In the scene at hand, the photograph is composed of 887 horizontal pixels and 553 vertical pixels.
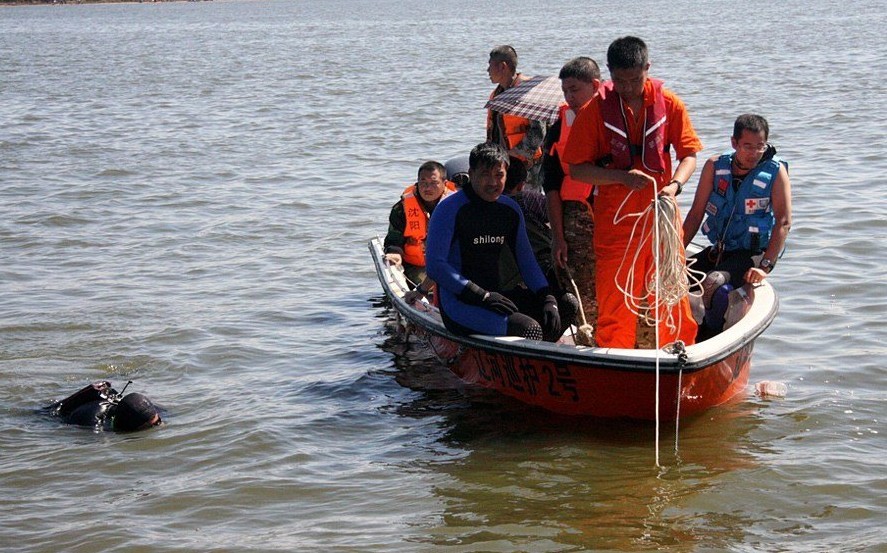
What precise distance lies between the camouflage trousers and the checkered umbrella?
3.64 feet

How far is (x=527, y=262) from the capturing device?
21.2 ft

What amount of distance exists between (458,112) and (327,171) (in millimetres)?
4783

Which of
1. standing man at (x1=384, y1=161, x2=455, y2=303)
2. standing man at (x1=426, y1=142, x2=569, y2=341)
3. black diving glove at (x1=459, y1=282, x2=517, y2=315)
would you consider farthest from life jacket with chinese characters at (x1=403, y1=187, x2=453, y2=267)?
black diving glove at (x1=459, y1=282, x2=517, y2=315)

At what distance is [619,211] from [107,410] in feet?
10.0

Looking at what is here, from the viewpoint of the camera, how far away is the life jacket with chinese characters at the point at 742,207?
6.48 meters

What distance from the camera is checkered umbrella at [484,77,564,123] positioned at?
7.19 m

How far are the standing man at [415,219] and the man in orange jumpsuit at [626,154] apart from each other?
2.02 meters

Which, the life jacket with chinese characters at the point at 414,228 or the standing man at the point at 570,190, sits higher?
the standing man at the point at 570,190

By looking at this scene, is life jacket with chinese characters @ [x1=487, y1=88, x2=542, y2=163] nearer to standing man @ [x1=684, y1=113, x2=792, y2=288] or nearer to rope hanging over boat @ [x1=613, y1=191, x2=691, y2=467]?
standing man @ [x1=684, y1=113, x2=792, y2=288]

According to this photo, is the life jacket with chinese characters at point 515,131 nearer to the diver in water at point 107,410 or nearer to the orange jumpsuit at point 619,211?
the orange jumpsuit at point 619,211

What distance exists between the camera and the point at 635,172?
570cm

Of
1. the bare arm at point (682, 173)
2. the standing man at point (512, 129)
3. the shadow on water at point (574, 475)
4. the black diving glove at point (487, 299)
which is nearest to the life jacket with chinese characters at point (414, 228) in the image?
the standing man at point (512, 129)

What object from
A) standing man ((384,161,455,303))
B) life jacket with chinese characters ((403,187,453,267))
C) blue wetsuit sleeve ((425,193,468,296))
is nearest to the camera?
blue wetsuit sleeve ((425,193,468,296))

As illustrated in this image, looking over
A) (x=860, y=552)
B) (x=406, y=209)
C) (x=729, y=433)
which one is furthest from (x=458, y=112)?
(x=860, y=552)
